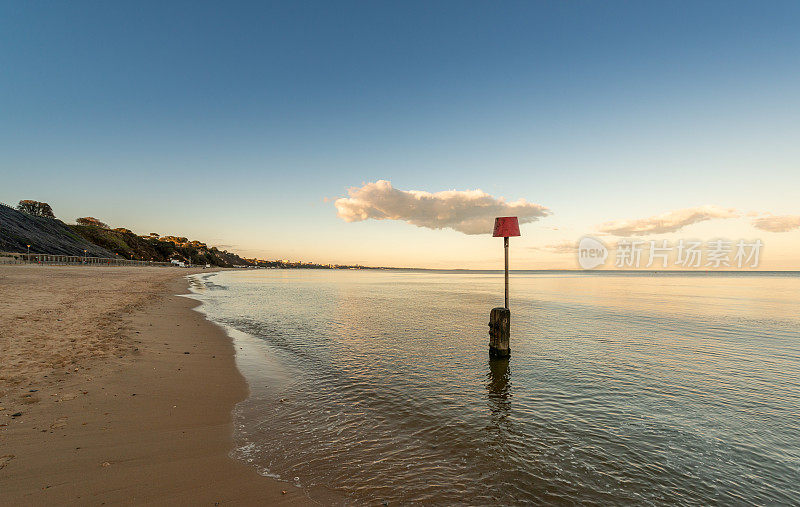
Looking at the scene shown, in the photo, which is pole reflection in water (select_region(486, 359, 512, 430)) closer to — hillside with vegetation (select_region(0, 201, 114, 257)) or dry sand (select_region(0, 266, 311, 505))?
dry sand (select_region(0, 266, 311, 505))

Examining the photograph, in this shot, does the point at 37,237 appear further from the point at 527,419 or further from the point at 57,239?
the point at 527,419

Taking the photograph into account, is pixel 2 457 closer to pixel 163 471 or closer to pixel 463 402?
pixel 163 471

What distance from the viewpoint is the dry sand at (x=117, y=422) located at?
409 cm

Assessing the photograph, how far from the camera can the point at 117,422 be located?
5746mm

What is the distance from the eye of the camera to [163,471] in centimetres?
449

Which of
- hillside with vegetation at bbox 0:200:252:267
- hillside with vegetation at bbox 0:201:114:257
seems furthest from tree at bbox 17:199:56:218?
hillside with vegetation at bbox 0:201:114:257

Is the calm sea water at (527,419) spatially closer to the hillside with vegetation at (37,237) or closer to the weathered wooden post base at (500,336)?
the weathered wooden post base at (500,336)

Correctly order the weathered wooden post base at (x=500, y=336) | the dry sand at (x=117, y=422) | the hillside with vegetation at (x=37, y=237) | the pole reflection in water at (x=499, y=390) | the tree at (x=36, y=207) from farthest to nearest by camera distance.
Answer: the tree at (x=36, y=207)
the hillside with vegetation at (x=37, y=237)
the weathered wooden post base at (x=500, y=336)
the pole reflection in water at (x=499, y=390)
the dry sand at (x=117, y=422)

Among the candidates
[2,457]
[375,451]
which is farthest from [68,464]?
[375,451]

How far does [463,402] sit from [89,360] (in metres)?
9.93

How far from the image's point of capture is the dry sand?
4086 millimetres

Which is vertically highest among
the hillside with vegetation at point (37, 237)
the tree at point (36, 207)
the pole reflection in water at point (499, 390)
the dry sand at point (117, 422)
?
the tree at point (36, 207)

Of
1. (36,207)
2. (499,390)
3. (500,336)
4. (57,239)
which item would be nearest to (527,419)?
(499,390)

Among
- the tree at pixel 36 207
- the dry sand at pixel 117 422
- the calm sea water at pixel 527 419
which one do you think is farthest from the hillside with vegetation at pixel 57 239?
the calm sea water at pixel 527 419
